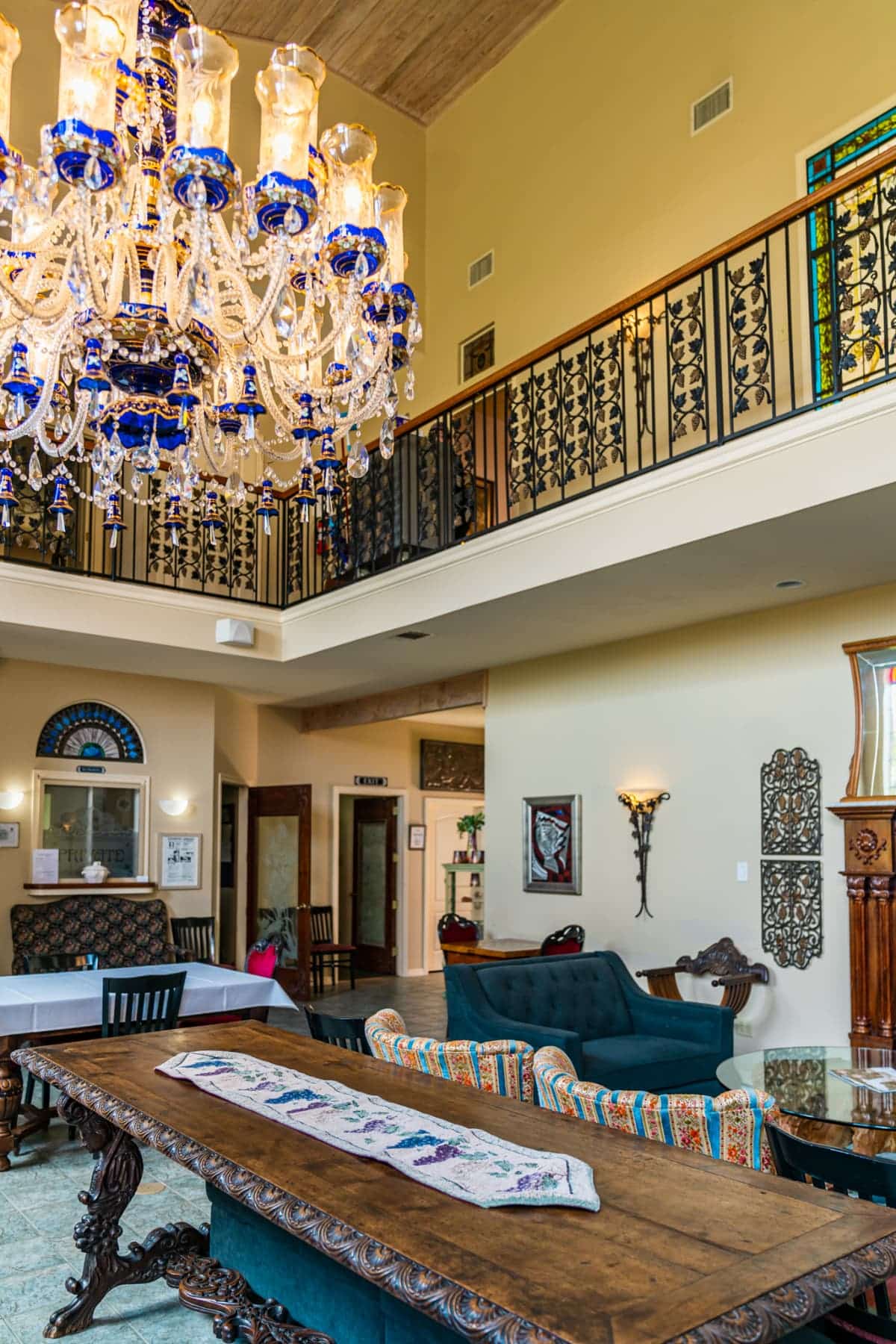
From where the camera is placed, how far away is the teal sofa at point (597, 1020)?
211 inches

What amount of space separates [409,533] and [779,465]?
3472 mm

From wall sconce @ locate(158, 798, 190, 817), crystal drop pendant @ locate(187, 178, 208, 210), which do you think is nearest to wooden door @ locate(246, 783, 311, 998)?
wall sconce @ locate(158, 798, 190, 817)

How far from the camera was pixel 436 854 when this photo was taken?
12.6 metres

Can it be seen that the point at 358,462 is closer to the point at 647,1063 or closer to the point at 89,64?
the point at 89,64

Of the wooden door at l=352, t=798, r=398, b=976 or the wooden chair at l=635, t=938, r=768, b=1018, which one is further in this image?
the wooden door at l=352, t=798, r=398, b=976

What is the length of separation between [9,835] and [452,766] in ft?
19.0

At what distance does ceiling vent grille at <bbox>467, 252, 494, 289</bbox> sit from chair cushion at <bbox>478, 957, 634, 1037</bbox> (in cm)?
637

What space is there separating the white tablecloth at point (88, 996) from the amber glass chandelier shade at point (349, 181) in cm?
380

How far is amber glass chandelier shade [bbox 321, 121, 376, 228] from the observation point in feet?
12.2

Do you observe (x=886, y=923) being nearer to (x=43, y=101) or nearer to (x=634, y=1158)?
(x=634, y=1158)

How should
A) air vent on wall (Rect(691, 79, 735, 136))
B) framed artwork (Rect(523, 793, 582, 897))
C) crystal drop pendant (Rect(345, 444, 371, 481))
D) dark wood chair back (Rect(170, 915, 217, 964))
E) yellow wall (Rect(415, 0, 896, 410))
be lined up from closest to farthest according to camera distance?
1. crystal drop pendant (Rect(345, 444, 371, 481))
2. yellow wall (Rect(415, 0, 896, 410))
3. air vent on wall (Rect(691, 79, 735, 136))
4. framed artwork (Rect(523, 793, 582, 897))
5. dark wood chair back (Rect(170, 915, 217, 964))

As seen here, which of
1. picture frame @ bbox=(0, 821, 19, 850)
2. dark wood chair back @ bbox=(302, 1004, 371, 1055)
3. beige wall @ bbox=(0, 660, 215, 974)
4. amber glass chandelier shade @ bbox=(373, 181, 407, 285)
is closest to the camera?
dark wood chair back @ bbox=(302, 1004, 371, 1055)

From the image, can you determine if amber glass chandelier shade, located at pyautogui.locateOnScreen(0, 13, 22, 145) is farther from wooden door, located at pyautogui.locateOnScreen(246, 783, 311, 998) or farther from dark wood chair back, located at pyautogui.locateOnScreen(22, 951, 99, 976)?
wooden door, located at pyautogui.locateOnScreen(246, 783, 311, 998)

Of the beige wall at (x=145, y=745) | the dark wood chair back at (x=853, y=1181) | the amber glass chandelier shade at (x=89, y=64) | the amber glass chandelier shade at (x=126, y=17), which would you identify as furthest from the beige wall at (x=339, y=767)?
the dark wood chair back at (x=853, y=1181)
